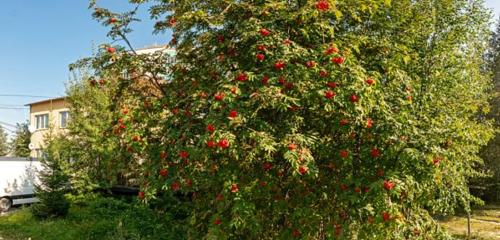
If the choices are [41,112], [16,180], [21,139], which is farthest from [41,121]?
[16,180]

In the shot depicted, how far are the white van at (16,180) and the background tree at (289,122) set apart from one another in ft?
36.4

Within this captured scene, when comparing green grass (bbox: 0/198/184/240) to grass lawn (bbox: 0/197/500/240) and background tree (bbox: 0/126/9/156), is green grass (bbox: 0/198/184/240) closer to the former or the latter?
grass lawn (bbox: 0/197/500/240)

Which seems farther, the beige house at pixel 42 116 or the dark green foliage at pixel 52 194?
the beige house at pixel 42 116

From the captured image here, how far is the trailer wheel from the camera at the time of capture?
47.0ft

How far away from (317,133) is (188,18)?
213 cm

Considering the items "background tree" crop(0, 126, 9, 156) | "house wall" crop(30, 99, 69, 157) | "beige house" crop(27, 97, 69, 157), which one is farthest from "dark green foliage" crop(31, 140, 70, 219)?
"background tree" crop(0, 126, 9, 156)

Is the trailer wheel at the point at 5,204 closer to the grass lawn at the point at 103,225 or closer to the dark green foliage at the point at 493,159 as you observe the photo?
the grass lawn at the point at 103,225

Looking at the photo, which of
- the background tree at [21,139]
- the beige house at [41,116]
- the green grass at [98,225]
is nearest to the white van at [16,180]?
the green grass at [98,225]

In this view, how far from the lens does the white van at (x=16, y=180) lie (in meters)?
14.4

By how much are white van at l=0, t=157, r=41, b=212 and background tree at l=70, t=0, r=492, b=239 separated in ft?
36.4

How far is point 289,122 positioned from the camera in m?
4.62

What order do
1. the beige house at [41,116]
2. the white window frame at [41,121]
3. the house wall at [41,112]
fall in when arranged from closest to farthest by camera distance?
the house wall at [41,112] < the beige house at [41,116] < the white window frame at [41,121]

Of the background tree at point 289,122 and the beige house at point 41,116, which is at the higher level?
the beige house at point 41,116

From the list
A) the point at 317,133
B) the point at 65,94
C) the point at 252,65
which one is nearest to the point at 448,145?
the point at 317,133
